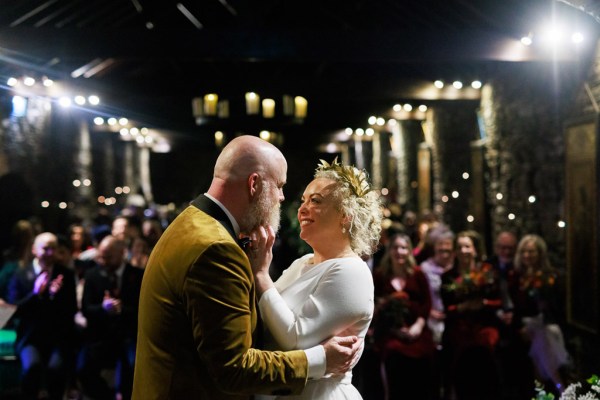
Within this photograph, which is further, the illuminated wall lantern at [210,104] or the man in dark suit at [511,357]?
the illuminated wall lantern at [210,104]

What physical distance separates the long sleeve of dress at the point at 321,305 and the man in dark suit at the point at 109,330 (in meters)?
3.44

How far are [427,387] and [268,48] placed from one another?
14.6ft

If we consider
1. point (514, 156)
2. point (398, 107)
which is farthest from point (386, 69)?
point (514, 156)

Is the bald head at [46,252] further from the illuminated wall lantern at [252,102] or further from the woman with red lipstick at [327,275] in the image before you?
the illuminated wall lantern at [252,102]

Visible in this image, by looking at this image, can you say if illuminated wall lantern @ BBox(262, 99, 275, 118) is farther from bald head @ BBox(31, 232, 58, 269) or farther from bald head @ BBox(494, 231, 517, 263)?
bald head @ BBox(31, 232, 58, 269)

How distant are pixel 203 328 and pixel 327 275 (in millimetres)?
570

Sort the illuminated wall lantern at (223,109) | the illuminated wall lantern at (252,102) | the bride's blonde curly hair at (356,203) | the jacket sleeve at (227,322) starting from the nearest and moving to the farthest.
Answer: the jacket sleeve at (227,322) → the bride's blonde curly hair at (356,203) → the illuminated wall lantern at (252,102) → the illuminated wall lantern at (223,109)

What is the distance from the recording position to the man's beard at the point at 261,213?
2.32 metres

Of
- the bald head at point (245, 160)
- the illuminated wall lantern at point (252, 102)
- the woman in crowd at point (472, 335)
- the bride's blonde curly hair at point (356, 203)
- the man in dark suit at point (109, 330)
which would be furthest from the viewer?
the illuminated wall lantern at point (252, 102)

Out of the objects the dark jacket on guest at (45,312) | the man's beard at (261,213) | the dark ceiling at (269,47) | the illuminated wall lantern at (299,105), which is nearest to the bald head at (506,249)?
the dark ceiling at (269,47)

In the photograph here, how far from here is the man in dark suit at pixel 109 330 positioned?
5.73m

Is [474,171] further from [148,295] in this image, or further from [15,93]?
[148,295]

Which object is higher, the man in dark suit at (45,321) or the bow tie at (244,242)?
the bow tie at (244,242)

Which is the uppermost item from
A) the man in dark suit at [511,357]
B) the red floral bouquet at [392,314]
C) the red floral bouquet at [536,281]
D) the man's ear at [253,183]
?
the man's ear at [253,183]
